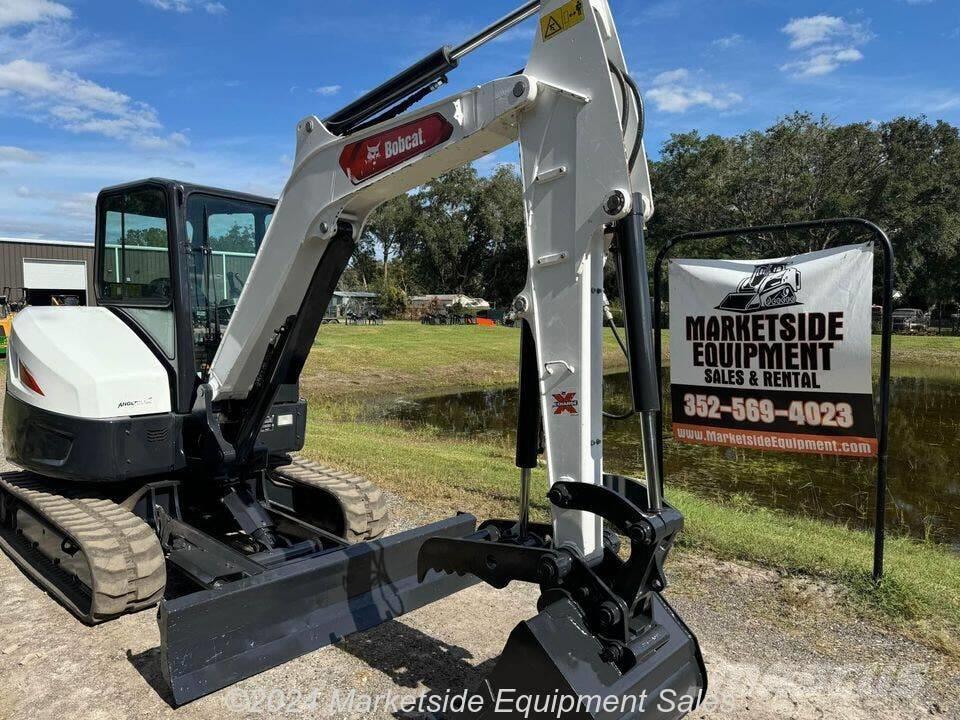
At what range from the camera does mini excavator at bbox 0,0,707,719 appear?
322cm

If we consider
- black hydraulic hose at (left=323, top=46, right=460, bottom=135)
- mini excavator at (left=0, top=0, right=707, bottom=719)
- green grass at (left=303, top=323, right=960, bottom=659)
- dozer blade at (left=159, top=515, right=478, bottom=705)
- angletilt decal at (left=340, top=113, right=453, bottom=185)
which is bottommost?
green grass at (left=303, top=323, right=960, bottom=659)

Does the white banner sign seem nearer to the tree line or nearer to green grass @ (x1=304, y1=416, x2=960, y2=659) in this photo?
green grass @ (x1=304, y1=416, x2=960, y2=659)

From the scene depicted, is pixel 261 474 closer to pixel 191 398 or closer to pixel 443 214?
pixel 191 398

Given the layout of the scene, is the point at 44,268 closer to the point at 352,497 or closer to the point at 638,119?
the point at 352,497

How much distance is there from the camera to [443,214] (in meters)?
68.4

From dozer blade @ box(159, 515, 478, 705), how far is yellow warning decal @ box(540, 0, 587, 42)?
103 inches

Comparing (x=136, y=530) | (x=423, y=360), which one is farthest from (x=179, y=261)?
(x=423, y=360)

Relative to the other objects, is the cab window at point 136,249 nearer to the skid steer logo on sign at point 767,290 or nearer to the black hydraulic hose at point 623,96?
the black hydraulic hose at point 623,96

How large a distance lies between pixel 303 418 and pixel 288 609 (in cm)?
177

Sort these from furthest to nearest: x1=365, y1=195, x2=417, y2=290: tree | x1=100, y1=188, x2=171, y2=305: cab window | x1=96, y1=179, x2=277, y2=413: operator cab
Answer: x1=365, y1=195, x2=417, y2=290: tree < x1=100, y1=188, x2=171, y2=305: cab window < x1=96, y1=179, x2=277, y2=413: operator cab

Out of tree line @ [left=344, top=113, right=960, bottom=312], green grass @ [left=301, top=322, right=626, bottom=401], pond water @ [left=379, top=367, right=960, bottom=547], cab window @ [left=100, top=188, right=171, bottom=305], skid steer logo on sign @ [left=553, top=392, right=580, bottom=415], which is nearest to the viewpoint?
skid steer logo on sign @ [left=553, top=392, right=580, bottom=415]

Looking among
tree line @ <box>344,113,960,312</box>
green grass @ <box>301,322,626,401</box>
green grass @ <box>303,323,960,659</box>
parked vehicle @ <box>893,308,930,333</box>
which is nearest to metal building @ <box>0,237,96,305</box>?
green grass @ <box>301,322,626,401</box>

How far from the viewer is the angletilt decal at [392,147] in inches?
146

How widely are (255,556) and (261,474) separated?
3.63 feet
